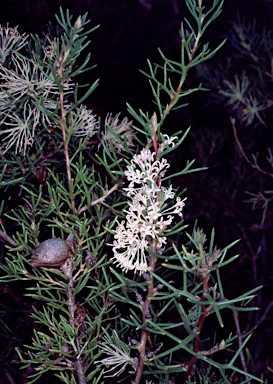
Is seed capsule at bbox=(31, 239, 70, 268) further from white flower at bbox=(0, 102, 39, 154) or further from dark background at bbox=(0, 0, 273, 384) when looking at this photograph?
dark background at bbox=(0, 0, 273, 384)

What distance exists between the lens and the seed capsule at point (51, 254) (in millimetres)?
309

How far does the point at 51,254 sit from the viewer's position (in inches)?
12.2

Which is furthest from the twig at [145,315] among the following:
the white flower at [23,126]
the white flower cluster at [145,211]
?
the white flower at [23,126]

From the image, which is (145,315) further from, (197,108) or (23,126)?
(197,108)

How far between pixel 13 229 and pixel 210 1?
0.36 metres

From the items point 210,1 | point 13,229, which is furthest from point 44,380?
point 210,1

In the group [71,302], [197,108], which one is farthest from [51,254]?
[197,108]

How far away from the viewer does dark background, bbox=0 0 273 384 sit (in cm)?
58

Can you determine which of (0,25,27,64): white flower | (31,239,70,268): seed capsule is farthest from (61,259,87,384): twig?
(0,25,27,64): white flower

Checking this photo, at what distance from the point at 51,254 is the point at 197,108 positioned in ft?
1.29

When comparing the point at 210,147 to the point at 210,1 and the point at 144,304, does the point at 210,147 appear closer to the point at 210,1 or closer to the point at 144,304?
the point at 210,1

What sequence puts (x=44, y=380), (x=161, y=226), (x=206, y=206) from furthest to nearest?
1. (x=206, y=206)
2. (x=44, y=380)
3. (x=161, y=226)

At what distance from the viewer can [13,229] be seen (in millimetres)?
506

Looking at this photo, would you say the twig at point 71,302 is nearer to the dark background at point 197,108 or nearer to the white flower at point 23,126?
the white flower at point 23,126
